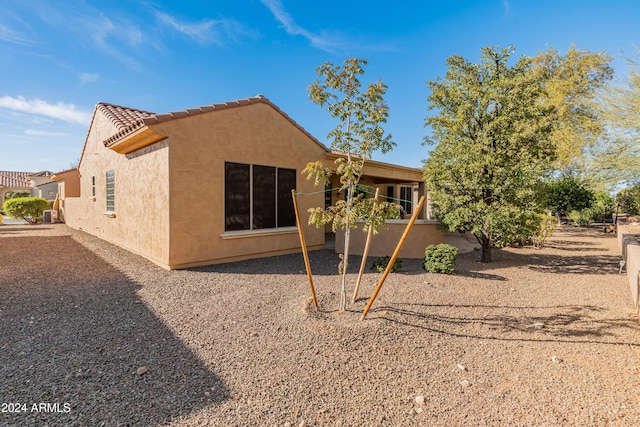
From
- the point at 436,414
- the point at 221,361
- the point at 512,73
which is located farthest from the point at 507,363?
the point at 512,73

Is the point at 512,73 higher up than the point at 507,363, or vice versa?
the point at 512,73

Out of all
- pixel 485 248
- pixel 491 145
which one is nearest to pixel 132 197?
pixel 491 145

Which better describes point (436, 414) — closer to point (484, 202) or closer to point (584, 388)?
point (584, 388)

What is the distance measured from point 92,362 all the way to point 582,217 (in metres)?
29.3

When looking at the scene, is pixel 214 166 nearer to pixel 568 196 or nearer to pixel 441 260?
pixel 441 260

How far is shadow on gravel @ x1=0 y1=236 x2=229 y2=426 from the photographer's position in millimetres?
2518

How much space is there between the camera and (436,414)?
8.50ft

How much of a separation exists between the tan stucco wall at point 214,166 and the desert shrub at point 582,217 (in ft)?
78.5

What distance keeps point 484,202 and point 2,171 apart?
198 ft

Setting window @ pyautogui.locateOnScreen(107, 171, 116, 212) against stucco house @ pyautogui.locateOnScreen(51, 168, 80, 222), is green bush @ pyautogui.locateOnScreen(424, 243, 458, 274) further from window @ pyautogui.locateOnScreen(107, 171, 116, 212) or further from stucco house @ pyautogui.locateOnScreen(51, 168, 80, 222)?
stucco house @ pyautogui.locateOnScreen(51, 168, 80, 222)

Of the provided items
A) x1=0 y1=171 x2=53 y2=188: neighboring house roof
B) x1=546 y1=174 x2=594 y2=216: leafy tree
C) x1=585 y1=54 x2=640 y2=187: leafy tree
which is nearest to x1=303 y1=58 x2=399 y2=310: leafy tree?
x1=585 y1=54 x2=640 y2=187: leafy tree

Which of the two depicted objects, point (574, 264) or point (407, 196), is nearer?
point (574, 264)

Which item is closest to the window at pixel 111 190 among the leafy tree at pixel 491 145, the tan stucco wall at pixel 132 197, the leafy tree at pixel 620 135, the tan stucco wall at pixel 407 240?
the tan stucco wall at pixel 132 197

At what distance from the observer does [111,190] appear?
11.4 meters
